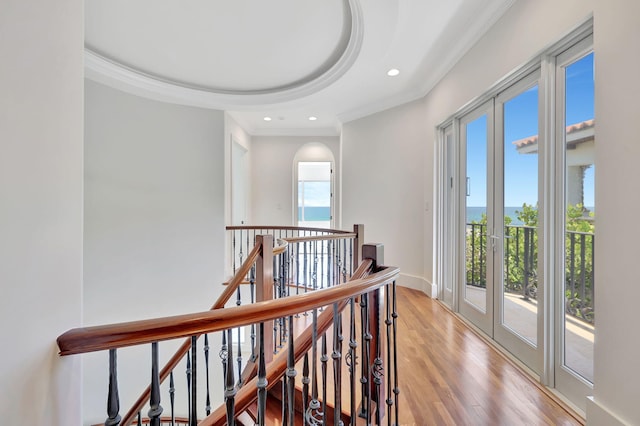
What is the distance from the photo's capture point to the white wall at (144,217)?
3.90m

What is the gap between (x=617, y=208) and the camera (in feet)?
4.58

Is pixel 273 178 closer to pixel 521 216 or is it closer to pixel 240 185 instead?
pixel 240 185

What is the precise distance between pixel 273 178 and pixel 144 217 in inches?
109

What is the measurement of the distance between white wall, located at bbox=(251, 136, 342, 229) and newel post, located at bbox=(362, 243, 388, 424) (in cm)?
481

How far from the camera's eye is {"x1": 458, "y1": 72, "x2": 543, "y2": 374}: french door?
2.18m

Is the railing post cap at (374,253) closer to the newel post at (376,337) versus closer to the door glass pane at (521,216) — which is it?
the newel post at (376,337)

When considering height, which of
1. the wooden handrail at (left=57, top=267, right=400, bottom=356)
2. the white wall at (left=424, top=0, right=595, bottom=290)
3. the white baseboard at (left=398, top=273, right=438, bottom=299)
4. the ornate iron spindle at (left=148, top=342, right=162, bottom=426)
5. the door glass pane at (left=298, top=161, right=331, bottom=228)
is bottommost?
the white baseboard at (left=398, top=273, right=438, bottom=299)

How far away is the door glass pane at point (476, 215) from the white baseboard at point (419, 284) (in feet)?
2.09

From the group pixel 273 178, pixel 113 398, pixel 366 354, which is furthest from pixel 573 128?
pixel 273 178

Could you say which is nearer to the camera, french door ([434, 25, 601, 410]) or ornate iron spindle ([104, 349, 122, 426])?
ornate iron spindle ([104, 349, 122, 426])

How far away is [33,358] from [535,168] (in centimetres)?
283

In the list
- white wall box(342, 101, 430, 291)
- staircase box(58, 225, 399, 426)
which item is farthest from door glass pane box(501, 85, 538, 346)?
white wall box(342, 101, 430, 291)

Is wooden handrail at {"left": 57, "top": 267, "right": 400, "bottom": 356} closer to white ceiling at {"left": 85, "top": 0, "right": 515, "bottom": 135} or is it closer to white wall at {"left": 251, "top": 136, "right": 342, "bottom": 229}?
white ceiling at {"left": 85, "top": 0, "right": 515, "bottom": 135}

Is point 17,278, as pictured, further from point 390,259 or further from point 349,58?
point 390,259
